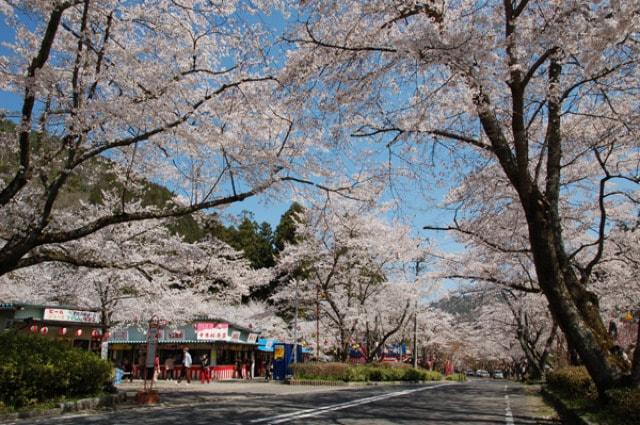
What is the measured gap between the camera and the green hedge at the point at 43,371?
31.7 feet

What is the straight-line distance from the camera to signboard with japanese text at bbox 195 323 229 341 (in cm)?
3014

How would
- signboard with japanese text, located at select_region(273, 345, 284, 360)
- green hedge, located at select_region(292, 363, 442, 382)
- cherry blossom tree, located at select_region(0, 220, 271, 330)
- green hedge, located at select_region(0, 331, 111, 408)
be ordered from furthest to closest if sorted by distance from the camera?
1. signboard with japanese text, located at select_region(273, 345, 284, 360)
2. green hedge, located at select_region(292, 363, 442, 382)
3. cherry blossom tree, located at select_region(0, 220, 271, 330)
4. green hedge, located at select_region(0, 331, 111, 408)

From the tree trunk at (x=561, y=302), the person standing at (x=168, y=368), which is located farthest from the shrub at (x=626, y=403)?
the person standing at (x=168, y=368)

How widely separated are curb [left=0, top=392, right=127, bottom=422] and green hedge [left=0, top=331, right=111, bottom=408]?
41 centimetres

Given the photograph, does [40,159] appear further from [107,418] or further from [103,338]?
[103,338]

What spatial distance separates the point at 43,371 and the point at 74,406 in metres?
1.04

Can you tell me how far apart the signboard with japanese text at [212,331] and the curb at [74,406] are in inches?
671

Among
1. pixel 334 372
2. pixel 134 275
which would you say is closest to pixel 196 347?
pixel 334 372

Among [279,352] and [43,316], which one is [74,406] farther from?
[279,352]

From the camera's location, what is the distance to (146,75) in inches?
395

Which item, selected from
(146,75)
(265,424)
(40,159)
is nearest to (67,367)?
(40,159)

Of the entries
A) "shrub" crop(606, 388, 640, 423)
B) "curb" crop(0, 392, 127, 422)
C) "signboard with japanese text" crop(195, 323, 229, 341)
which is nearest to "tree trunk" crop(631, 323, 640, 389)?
"shrub" crop(606, 388, 640, 423)

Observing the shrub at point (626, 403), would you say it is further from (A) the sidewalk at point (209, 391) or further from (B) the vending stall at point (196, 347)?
(B) the vending stall at point (196, 347)

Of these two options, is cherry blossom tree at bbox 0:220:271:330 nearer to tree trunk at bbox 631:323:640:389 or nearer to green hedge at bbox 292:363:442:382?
green hedge at bbox 292:363:442:382
